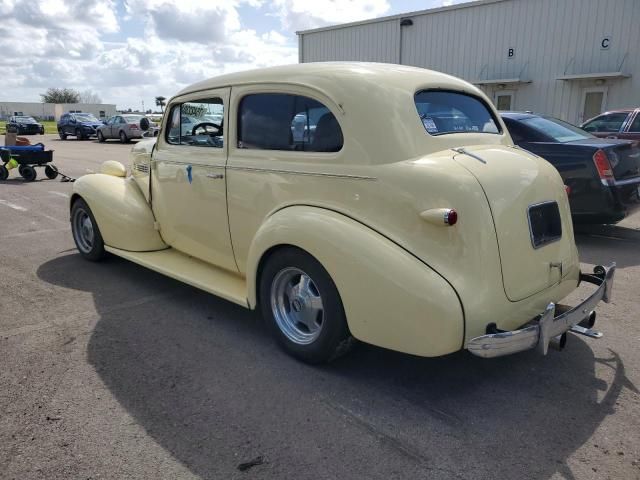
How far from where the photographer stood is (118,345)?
3762mm

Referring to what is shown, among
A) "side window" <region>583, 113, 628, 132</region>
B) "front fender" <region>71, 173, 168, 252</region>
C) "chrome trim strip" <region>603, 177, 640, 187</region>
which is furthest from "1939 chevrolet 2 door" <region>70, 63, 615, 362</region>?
"side window" <region>583, 113, 628, 132</region>

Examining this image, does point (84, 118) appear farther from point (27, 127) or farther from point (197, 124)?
point (197, 124)

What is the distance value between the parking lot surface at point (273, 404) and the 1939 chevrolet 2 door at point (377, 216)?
0.33 meters

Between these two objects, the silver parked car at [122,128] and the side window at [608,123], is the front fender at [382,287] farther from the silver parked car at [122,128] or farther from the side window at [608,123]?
the silver parked car at [122,128]

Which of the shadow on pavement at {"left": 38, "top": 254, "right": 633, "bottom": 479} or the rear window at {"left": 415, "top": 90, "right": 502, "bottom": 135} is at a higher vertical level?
the rear window at {"left": 415, "top": 90, "right": 502, "bottom": 135}

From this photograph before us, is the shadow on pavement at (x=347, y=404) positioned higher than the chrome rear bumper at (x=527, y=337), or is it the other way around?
the chrome rear bumper at (x=527, y=337)

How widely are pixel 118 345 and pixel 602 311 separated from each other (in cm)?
391

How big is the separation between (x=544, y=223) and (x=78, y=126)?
31479 millimetres

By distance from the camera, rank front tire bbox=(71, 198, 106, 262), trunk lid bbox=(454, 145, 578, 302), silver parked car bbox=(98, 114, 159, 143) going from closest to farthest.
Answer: trunk lid bbox=(454, 145, 578, 302)
front tire bbox=(71, 198, 106, 262)
silver parked car bbox=(98, 114, 159, 143)

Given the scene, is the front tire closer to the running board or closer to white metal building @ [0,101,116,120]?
the running board

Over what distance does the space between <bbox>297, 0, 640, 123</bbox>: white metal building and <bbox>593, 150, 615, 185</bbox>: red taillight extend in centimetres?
1238

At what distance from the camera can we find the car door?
13.3 ft

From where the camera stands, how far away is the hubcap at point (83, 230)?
18.3 feet

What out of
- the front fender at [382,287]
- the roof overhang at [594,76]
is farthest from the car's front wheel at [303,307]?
the roof overhang at [594,76]
